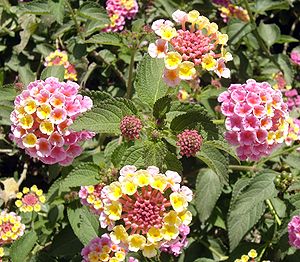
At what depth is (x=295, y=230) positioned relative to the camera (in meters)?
2.06

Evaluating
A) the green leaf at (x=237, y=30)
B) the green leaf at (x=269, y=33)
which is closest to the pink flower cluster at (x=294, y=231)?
the green leaf at (x=237, y=30)

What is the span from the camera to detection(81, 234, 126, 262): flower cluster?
1.88 metres

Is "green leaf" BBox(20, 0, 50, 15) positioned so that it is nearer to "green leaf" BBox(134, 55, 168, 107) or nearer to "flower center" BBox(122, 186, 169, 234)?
"green leaf" BBox(134, 55, 168, 107)

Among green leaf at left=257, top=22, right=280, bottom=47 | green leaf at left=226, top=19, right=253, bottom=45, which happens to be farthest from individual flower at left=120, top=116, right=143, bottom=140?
green leaf at left=257, top=22, right=280, bottom=47

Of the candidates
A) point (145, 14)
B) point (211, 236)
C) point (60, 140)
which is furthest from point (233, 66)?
point (60, 140)

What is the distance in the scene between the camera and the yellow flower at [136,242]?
5.01ft

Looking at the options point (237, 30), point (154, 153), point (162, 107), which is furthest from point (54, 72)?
point (237, 30)

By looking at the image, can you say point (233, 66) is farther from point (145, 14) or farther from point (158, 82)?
point (158, 82)

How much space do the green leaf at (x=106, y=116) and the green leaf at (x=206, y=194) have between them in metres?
0.70

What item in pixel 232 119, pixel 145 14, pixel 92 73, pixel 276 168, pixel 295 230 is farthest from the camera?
pixel 145 14

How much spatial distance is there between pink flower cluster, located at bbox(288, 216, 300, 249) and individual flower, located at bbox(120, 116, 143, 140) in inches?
31.6

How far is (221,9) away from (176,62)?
158 centimetres

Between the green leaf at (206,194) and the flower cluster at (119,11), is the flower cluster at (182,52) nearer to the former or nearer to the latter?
the green leaf at (206,194)

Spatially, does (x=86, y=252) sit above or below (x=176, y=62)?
below
